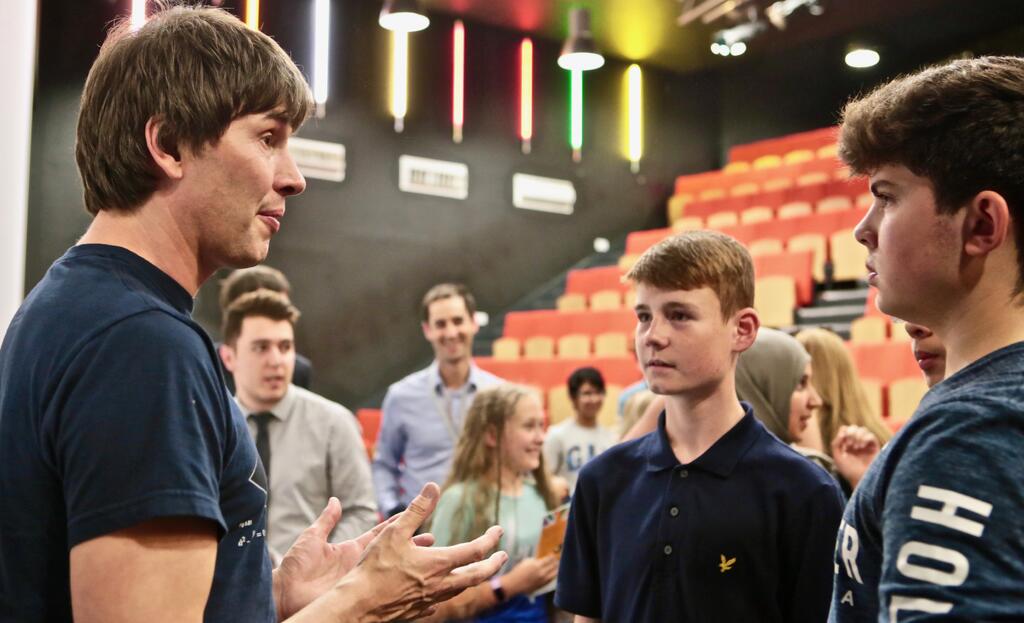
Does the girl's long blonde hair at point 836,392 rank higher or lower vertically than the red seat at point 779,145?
lower

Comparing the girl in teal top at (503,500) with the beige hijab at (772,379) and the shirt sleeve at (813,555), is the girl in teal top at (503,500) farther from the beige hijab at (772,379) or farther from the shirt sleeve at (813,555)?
the shirt sleeve at (813,555)

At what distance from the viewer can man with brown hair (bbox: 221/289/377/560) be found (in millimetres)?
3293

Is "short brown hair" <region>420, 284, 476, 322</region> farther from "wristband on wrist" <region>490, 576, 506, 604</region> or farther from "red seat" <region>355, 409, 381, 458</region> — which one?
"red seat" <region>355, 409, 381, 458</region>

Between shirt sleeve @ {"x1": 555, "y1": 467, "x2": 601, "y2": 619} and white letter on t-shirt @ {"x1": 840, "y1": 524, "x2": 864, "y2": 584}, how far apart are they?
2.90 ft

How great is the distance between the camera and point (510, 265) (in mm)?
11531

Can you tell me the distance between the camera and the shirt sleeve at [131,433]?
97 cm

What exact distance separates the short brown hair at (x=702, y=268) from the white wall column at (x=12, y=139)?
1371 millimetres

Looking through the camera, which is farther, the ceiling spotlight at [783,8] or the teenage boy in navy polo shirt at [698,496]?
the ceiling spotlight at [783,8]

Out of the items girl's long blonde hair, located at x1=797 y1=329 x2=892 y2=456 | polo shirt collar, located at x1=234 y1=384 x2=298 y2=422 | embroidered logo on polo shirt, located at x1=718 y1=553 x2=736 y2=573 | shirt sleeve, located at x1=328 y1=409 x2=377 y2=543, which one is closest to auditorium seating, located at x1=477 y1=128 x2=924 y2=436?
girl's long blonde hair, located at x1=797 y1=329 x2=892 y2=456

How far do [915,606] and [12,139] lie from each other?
198cm

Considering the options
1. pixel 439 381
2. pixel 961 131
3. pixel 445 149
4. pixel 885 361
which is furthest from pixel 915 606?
pixel 445 149

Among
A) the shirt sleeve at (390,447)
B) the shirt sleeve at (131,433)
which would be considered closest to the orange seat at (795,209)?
the shirt sleeve at (390,447)

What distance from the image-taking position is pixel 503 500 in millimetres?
3279

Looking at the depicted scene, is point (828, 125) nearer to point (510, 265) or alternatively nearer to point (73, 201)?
point (510, 265)
